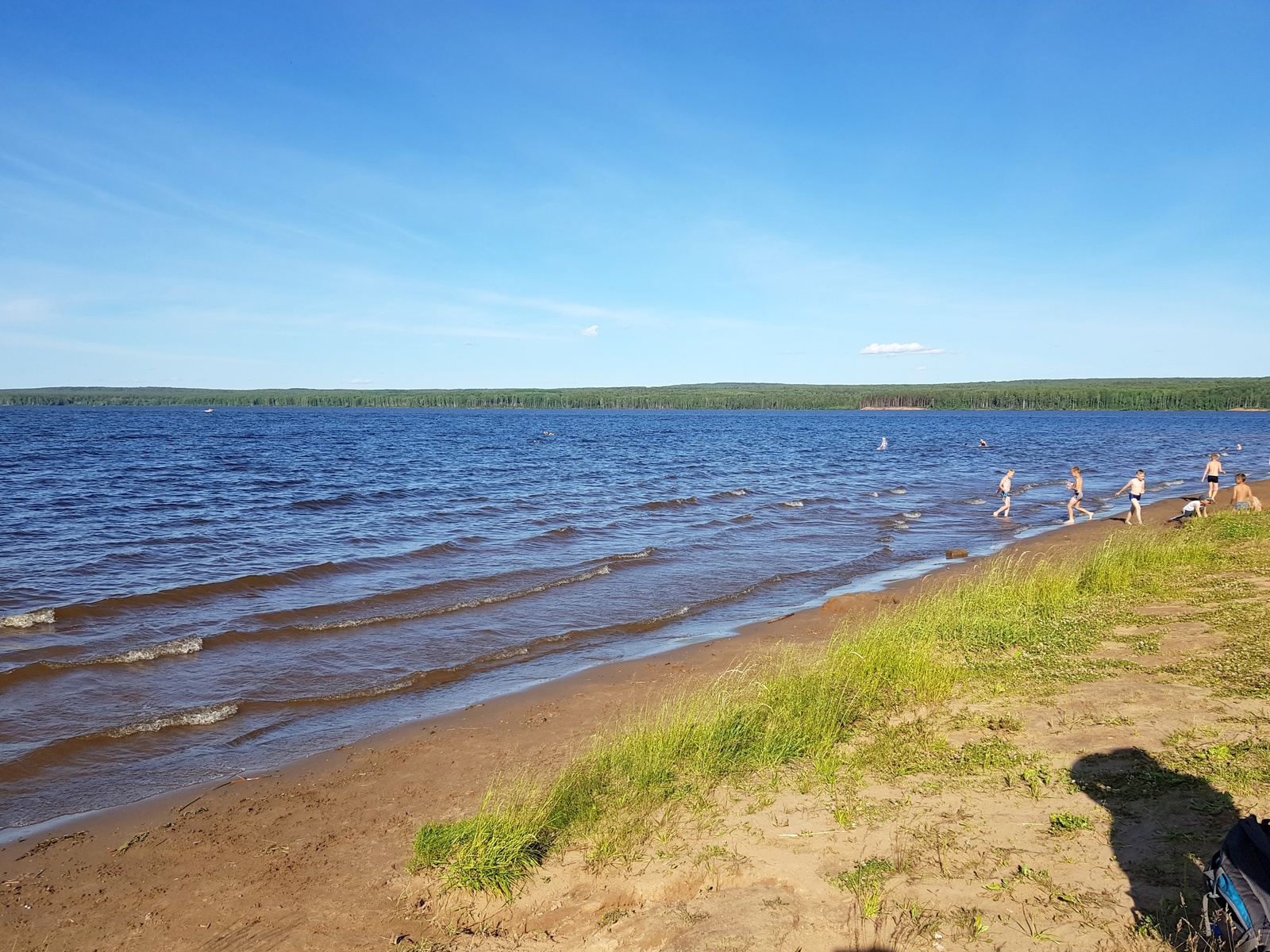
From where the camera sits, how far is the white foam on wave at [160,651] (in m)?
12.0

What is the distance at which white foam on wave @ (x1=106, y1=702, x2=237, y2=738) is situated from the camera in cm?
957

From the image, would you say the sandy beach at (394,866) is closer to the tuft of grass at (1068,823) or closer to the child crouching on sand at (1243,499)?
the tuft of grass at (1068,823)

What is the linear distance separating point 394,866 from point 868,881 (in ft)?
11.8

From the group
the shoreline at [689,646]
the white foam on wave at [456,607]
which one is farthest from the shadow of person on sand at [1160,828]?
the white foam on wave at [456,607]

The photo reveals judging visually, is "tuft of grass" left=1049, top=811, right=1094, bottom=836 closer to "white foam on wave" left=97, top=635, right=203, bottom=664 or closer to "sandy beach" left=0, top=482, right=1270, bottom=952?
"sandy beach" left=0, top=482, right=1270, bottom=952

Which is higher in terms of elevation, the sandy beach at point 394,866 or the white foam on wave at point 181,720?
the sandy beach at point 394,866

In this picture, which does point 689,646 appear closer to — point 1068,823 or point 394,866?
point 394,866

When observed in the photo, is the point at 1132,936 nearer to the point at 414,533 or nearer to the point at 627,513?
the point at 414,533

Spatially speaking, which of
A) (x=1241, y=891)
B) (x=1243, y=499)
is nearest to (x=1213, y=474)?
(x=1243, y=499)

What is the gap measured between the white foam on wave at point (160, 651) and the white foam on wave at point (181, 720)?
2494 millimetres

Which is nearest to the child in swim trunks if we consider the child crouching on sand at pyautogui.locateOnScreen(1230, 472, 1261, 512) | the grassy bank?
the child crouching on sand at pyautogui.locateOnScreen(1230, 472, 1261, 512)

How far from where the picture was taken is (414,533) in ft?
75.3

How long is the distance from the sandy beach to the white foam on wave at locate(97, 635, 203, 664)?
486cm

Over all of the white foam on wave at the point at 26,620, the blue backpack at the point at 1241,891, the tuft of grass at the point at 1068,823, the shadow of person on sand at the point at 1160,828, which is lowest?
the white foam on wave at the point at 26,620
